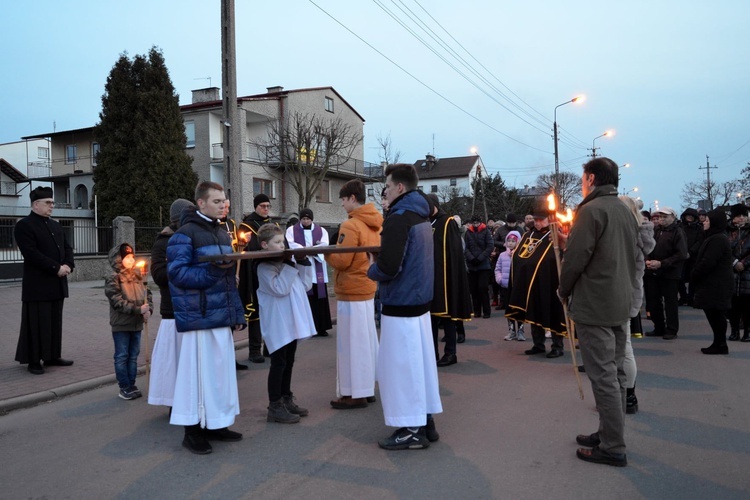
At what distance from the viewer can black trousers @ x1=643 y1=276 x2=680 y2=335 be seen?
32.9 ft

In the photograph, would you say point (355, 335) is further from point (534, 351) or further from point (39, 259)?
point (39, 259)

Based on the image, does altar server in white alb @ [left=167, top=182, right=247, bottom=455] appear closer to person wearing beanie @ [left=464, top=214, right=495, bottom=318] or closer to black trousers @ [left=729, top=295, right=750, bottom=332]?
person wearing beanie @ [left=464, top=214, right=495, bottom=318]

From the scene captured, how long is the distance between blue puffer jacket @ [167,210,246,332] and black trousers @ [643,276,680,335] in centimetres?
775

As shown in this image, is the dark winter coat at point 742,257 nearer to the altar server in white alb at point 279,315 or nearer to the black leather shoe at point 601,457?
the black leather shoe at point 601,457

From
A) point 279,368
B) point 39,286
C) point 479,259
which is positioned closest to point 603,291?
point 279,368

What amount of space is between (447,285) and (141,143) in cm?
2875

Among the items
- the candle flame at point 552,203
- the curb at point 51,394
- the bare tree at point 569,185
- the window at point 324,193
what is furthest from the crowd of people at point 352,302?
the bare tree at point 569,185

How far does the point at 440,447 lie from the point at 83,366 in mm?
5485

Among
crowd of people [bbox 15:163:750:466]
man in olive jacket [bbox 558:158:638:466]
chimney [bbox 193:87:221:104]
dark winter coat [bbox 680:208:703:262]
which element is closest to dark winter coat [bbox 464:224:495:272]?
crowd of people [bbox 15:163:750:466]

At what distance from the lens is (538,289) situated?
338 inches

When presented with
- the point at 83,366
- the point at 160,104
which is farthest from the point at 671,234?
the point at 160,104

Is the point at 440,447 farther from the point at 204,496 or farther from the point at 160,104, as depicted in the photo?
the point at 160,104

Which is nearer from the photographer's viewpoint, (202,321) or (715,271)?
(202,321)

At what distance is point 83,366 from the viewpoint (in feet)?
27.0
